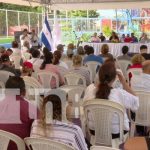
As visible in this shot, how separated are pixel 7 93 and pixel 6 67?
2.95 meters

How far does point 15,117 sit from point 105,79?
3.41 feet

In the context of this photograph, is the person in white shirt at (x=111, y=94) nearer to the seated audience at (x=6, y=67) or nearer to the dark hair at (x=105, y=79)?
the dark hair at (x=105, y=79)

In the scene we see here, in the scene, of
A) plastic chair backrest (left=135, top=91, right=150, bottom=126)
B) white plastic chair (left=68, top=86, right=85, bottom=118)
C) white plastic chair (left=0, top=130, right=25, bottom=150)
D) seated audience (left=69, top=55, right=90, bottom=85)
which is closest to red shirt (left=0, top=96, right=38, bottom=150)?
white plastic chair (left=0, top=130, right=25, bottom=150)

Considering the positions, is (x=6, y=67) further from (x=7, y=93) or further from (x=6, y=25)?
(x=6, y=25)

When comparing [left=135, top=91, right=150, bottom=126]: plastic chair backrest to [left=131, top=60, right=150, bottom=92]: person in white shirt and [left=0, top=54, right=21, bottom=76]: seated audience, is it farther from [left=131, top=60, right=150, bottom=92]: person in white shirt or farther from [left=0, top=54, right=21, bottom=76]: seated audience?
[left=0, top=54, right=21, bottom=76]: seated audience

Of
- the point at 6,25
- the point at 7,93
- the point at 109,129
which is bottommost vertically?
the point at 109,129

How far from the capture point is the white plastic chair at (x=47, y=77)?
5922mm

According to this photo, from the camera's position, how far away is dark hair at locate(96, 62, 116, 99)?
3418mm

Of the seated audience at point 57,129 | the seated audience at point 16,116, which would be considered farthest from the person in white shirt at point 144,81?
the seated audience at point 57,129

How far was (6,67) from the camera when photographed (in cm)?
594

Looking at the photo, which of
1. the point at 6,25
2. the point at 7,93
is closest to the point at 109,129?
the point at 7,93

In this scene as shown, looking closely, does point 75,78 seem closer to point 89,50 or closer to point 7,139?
point 89,50

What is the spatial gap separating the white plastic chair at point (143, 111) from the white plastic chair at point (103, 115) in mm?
717

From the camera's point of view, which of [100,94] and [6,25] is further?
[6,25]
